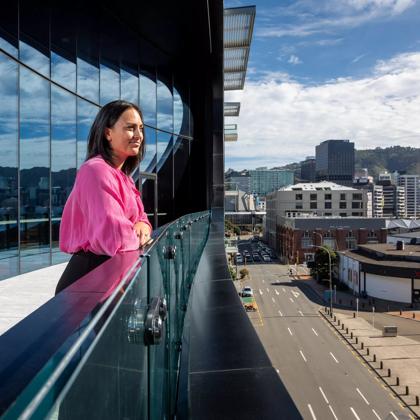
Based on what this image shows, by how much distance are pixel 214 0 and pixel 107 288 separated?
Answer: 11374mm

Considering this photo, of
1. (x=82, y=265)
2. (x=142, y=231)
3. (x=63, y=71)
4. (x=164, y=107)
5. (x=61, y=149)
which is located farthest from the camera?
(x=164, y=107)

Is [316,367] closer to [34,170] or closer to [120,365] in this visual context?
[34,170]

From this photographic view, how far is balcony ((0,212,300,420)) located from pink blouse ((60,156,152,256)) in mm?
168

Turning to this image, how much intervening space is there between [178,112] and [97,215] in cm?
1599

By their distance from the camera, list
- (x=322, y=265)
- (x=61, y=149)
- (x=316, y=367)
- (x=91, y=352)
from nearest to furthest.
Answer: (x=91, y=352)
(x=61, y=149)
(x=316, y=367)
(x=322, y=265)

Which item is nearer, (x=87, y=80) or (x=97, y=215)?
(x=97, y=215)

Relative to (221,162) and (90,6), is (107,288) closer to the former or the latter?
(90,6)

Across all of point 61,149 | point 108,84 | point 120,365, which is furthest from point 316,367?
point 120,365

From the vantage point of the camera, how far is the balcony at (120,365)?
68cm

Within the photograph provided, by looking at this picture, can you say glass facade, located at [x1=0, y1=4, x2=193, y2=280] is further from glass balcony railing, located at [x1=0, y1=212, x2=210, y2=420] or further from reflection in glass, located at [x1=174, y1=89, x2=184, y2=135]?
glass balcony railing, located at [x1=0, y1=212, x2=210, y2=420]

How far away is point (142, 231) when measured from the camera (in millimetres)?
2451

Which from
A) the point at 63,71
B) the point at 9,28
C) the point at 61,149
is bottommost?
the point at 61,149

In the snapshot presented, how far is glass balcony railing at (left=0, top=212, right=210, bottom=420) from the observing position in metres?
0.64

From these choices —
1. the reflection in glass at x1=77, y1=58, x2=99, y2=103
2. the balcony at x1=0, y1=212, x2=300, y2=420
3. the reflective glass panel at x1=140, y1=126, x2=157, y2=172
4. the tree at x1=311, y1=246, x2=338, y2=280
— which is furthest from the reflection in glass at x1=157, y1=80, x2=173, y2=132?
the tree at x1=311, y1=246, x2=338, y2=280
